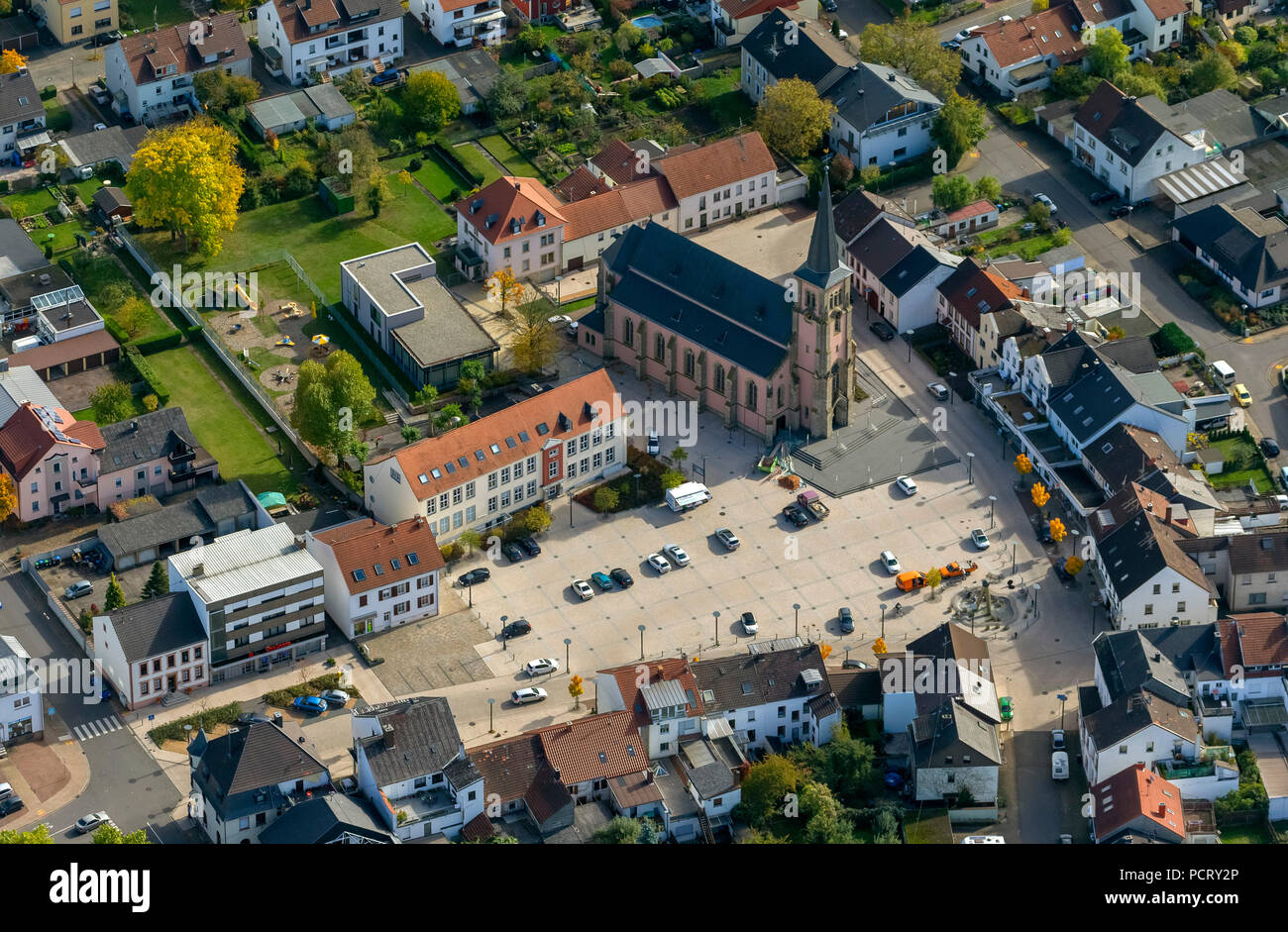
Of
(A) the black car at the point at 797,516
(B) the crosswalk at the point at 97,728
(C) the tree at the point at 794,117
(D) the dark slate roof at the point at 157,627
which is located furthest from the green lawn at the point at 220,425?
(C) the tree at the point at 794,117

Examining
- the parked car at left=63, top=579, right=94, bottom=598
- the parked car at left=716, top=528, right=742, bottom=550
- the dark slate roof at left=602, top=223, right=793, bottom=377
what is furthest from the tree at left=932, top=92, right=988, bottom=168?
the parked car at left=63, top=579, right=94, bottom=598

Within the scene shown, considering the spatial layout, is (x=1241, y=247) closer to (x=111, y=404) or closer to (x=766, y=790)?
(x=766, y=790)

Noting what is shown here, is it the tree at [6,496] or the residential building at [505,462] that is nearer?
the residential building at [505,462]

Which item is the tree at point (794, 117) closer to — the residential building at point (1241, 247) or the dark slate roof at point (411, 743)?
the residential building at point (1241, 247)

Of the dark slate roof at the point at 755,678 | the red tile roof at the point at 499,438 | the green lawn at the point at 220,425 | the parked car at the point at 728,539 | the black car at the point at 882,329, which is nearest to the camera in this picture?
the dark slate roof at the point at 755,678

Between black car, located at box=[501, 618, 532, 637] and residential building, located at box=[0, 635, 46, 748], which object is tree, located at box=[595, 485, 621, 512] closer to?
black car, located at box=[501, 618, 532, 637]

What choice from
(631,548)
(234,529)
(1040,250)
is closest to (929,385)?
(1040,250)
